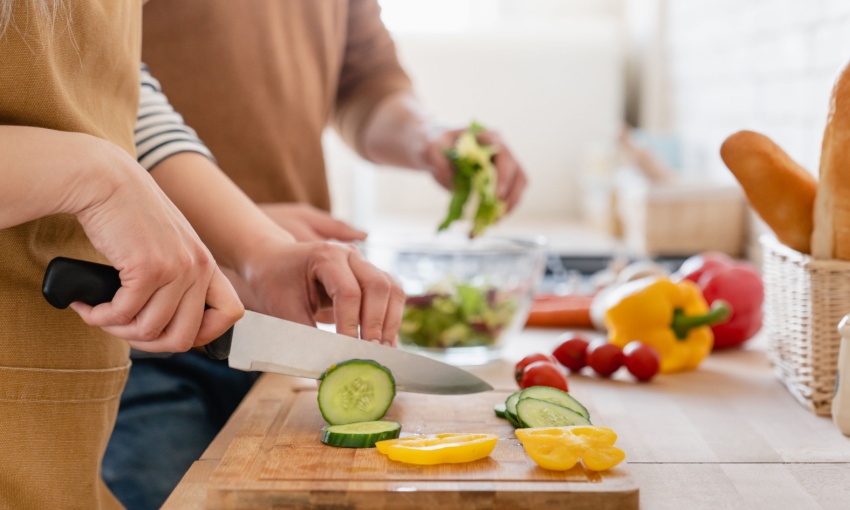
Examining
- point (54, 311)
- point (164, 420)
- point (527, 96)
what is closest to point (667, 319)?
point (164, 420)

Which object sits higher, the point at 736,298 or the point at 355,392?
the point at 355,392

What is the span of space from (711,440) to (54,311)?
677 millimetres

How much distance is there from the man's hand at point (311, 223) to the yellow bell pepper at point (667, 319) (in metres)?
0.42

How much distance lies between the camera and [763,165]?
112 cm

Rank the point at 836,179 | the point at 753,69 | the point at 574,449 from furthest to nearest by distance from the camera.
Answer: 1. the point at 753,69
2. the point at 836,179
3. the point at 574,449

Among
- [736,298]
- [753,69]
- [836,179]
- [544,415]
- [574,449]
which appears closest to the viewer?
[574,449]

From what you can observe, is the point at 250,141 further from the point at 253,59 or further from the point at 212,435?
the point at 212,435

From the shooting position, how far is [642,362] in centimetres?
128

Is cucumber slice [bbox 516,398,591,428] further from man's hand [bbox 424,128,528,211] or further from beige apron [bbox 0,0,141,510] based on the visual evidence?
man's hand [bbox 424,128,528,211]

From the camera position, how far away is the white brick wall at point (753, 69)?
2137 mm

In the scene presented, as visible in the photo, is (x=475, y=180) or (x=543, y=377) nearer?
(x=543, y=377)

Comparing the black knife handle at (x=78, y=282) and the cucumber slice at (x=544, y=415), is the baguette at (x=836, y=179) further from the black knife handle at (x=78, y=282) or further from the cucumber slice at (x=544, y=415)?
the black knife handle at (x=78, y=282)

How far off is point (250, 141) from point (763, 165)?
0.74 metres

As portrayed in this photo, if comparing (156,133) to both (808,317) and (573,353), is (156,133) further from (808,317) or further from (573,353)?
(808,317)
